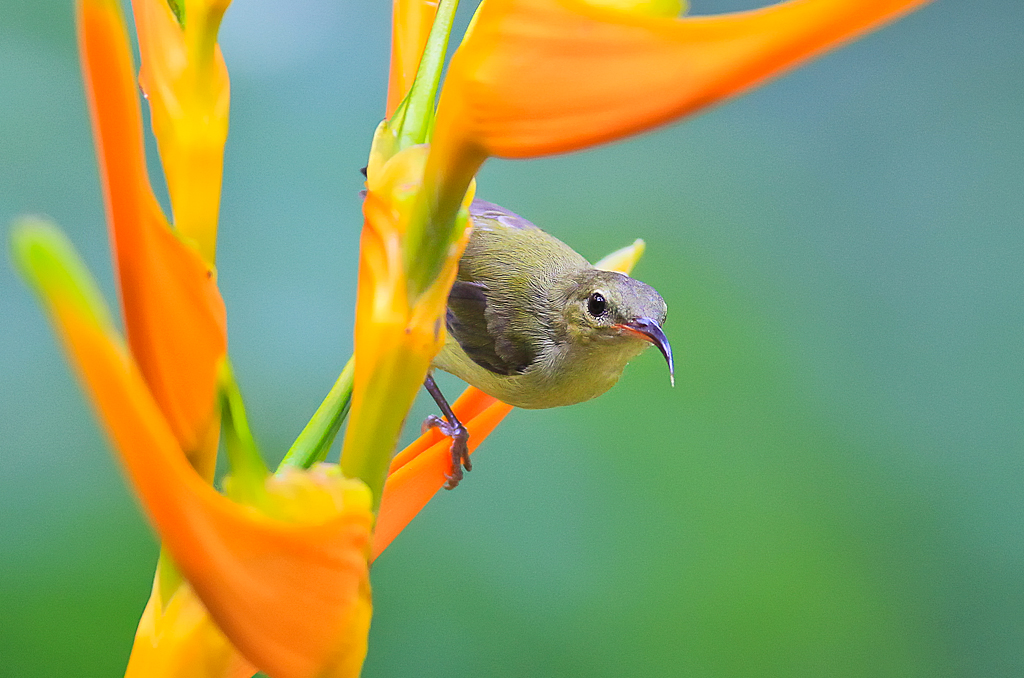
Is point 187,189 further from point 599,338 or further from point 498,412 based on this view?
point 599,338

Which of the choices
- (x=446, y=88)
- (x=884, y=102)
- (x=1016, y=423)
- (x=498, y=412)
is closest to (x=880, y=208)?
(x=884, y=102)

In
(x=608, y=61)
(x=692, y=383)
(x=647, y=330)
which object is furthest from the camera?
(x=692, y=383)

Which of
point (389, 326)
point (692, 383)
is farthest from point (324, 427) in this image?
point (692, 383)

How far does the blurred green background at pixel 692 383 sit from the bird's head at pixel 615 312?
0.36 metres

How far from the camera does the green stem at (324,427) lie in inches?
8.3

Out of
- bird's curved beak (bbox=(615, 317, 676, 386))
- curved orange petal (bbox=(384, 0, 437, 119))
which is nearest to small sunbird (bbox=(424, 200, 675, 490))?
bird's curved beak (bbox=(615, 317, 676, 386))

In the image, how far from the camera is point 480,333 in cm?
48

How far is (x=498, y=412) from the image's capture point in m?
0.32

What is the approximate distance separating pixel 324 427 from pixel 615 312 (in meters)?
0.24

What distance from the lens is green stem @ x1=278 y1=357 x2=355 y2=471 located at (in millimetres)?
210

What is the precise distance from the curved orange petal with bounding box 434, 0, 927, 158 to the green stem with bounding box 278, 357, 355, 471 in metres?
0.08

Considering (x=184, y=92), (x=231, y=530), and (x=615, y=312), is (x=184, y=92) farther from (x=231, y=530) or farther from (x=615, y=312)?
(x=615, y=312)

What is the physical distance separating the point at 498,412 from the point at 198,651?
0.48ft

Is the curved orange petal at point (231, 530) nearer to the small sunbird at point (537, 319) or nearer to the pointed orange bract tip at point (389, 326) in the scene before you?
the pointed orange bract tip at point (389, 326)
